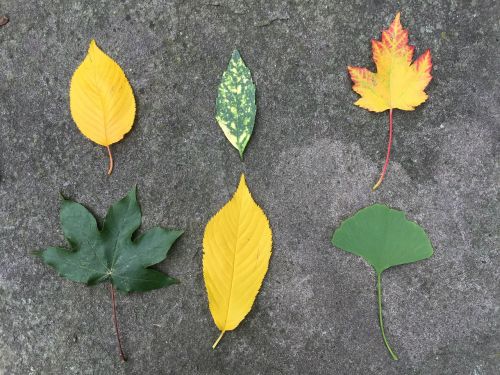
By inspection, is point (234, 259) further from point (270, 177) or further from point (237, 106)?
point (237, 106)

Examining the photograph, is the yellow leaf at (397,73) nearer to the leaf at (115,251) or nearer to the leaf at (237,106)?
the leaf at (237,106)

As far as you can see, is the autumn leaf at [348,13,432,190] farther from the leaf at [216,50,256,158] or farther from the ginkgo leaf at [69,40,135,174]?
the ginkgo leaf at [69,40,135,174]

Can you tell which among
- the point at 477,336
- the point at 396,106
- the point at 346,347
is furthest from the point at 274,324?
the point at 396,106

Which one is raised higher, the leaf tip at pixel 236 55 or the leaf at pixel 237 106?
the leaf tip at pixel 236 55

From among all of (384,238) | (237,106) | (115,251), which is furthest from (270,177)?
(115,251)

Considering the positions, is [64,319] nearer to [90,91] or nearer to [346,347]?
[90,91]

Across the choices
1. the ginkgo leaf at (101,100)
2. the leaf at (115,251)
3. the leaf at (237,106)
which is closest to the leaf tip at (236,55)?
the leaf at (237,106)
